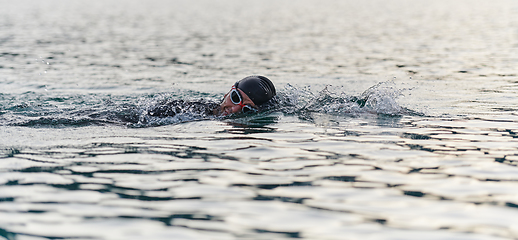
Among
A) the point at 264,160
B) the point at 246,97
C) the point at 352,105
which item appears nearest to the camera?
the point at 264,160

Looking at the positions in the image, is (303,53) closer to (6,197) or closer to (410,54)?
(410,54)

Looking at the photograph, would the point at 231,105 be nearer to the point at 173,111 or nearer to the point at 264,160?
the point at 173,111

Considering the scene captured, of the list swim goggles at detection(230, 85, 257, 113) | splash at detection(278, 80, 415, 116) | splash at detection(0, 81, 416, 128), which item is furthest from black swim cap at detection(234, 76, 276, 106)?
splash at detection(278, 80, 415, 116)

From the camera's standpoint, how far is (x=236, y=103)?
8336 mm

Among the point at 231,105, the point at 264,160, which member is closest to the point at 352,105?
the point at 231,105

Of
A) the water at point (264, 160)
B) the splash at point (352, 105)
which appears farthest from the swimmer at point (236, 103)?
the splash at point (352, 105)

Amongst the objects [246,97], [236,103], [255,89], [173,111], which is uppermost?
[255,89]

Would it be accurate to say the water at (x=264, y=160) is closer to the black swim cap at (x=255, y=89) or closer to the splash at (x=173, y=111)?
the splash at (x=173, y=111)

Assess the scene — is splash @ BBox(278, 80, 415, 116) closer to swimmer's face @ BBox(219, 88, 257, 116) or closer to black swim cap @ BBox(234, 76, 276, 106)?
black swim cap @ BBox(234, 76, 276, 106)

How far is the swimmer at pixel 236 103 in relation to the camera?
8281mm

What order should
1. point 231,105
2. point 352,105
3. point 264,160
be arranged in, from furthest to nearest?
point 352,105
point 231,105
point 264,160

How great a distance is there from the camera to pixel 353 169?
520 cm

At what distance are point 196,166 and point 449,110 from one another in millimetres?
5257

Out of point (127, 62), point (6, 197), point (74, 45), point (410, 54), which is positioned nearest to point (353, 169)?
point (6, 197)
